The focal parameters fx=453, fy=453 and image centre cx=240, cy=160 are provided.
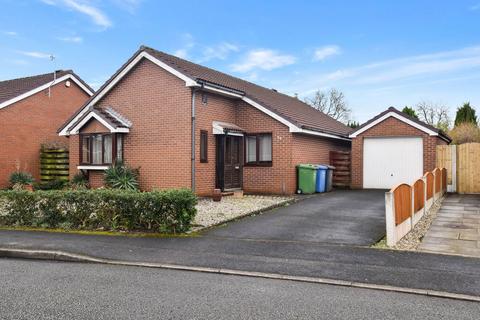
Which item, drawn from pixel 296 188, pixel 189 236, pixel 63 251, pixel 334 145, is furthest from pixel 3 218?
pixel 334 145

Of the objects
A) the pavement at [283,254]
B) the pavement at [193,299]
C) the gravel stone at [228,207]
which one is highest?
the gravel stone at [228,207]

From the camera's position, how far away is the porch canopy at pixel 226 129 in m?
16.9

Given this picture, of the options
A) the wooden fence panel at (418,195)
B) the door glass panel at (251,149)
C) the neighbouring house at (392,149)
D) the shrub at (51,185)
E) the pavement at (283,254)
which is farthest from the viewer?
the shrub at (51,185)

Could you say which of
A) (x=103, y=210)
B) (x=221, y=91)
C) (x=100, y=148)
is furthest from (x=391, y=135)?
(x=103, y=210)

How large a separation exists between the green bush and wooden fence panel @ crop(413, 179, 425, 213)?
1650cm

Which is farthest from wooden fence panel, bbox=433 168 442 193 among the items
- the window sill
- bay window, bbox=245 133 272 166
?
the window sill

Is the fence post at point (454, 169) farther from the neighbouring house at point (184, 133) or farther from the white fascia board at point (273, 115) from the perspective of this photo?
the white fascia board at point (273, 115)

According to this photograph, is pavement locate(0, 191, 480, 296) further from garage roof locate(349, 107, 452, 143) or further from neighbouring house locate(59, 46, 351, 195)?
garage roof locate(349, 107, 452, 143)

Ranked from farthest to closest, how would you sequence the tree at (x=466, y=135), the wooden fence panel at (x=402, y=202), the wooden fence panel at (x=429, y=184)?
the tree at (x=466, y=135) < the wooden fence panel at (x=429, y=184) < the wooden fence panel at (x=402, y=202)

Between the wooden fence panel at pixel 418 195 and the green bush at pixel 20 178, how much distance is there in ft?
54.1

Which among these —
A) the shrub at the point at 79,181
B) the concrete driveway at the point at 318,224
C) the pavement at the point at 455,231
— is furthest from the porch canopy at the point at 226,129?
the pavement at the point at 455,231

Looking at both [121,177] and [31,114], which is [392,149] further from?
[31,114]

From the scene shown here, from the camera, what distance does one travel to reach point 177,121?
16109 millimetres

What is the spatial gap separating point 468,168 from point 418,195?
8.26 meters
